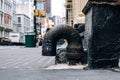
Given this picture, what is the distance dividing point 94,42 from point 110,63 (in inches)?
30.9

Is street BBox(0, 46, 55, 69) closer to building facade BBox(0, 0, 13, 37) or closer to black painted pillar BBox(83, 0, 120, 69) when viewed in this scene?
black painted pillar BBox(83, 0, 120, 69)

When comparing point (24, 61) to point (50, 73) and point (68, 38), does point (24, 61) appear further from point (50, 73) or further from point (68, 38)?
point (50, 73)

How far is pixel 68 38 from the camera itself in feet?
45.2

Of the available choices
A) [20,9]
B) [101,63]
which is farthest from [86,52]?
[20,9]

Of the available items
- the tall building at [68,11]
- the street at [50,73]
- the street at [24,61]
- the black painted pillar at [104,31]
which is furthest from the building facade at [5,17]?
the black painted pillar at [104,31]

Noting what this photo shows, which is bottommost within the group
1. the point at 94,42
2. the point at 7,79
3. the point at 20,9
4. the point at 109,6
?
the point at 7,79

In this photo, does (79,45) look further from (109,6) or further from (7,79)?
(7,79)

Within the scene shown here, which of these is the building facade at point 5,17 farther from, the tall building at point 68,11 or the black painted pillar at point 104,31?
the black painted pillar at point 104,31

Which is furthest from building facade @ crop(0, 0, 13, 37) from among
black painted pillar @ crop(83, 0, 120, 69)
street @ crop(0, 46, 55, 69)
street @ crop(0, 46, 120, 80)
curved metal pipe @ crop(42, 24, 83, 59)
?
black painted pillar @ crop(83, 0, 120, 69)

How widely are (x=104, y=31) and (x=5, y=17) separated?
9844 centimetres

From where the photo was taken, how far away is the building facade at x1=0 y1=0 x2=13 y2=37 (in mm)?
103931

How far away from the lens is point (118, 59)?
12070 millimetres

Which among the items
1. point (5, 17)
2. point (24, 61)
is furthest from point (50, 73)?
point (5, 17)

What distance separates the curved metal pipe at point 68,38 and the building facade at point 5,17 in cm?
8910
